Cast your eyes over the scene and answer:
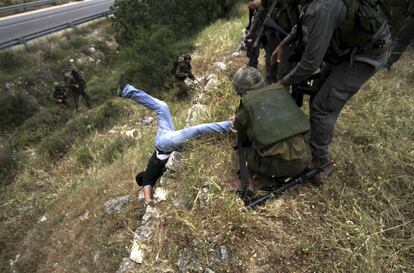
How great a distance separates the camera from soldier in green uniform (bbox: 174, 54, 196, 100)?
7082 millimetres

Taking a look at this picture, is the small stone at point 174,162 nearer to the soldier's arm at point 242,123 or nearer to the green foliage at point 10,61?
the soldier's arm at point 242,123

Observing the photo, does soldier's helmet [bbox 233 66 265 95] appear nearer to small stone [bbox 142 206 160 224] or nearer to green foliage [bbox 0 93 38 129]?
small stone [bbox 142 206 160 224]

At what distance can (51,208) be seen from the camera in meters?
5.73

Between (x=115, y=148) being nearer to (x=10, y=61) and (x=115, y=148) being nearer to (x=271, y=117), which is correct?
(x=271, y=117)

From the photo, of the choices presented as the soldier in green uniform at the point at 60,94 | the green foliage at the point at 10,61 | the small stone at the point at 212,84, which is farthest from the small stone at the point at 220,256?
the green foliage at the point at 10,61

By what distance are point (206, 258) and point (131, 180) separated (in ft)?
7.86

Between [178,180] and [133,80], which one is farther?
[133,80]

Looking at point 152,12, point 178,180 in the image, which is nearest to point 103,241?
point 178,180

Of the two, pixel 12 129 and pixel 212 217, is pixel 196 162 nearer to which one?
pixel 212 217

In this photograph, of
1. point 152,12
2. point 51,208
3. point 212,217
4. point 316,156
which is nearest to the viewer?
point 212,217

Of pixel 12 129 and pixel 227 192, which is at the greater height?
pixel 227 192

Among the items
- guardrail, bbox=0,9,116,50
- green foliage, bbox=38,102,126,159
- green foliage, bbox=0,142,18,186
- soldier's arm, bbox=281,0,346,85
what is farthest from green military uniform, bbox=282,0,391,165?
guardrail, bbox=0,9,116,50

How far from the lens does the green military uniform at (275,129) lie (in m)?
2.48

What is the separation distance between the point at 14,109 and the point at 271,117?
384 inches
